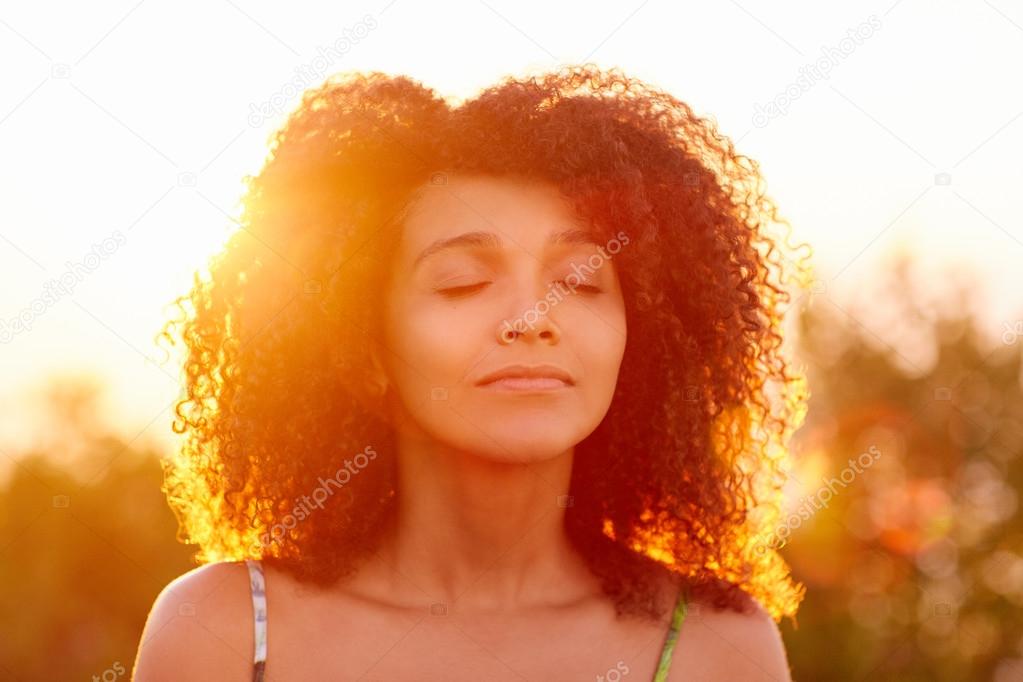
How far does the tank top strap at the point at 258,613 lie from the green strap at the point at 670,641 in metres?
1.25

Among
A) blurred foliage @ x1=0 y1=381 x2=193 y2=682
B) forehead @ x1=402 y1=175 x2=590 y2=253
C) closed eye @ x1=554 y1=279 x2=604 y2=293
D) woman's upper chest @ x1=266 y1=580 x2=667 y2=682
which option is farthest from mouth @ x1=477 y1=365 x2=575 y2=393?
blurred foliage @ x1=0 y1=381 x2=193 y2=682

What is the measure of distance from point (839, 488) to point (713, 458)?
470 inches

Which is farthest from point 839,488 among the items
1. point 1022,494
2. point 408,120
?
point 408,120

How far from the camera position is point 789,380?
4.97 m

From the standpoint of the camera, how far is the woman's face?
398cm

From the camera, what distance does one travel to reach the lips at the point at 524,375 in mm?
3971

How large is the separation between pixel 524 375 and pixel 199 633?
4.18 feet

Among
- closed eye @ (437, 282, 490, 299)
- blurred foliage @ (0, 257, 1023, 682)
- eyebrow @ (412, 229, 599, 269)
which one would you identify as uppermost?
blurred foliage @ (0, 257, 1023, 682)

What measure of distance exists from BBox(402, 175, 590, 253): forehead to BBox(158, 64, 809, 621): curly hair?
49mm

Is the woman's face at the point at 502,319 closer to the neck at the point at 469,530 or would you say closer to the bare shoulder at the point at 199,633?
the neck at the point at 469,530

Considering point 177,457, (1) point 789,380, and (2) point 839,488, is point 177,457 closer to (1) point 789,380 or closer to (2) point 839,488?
(1) point 789,380

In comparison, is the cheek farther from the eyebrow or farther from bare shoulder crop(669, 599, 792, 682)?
bare shoulder crop(669, 599, 792, 682)

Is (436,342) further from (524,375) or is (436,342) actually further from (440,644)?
(440,644)

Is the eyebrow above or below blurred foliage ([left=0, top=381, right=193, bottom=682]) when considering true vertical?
above
